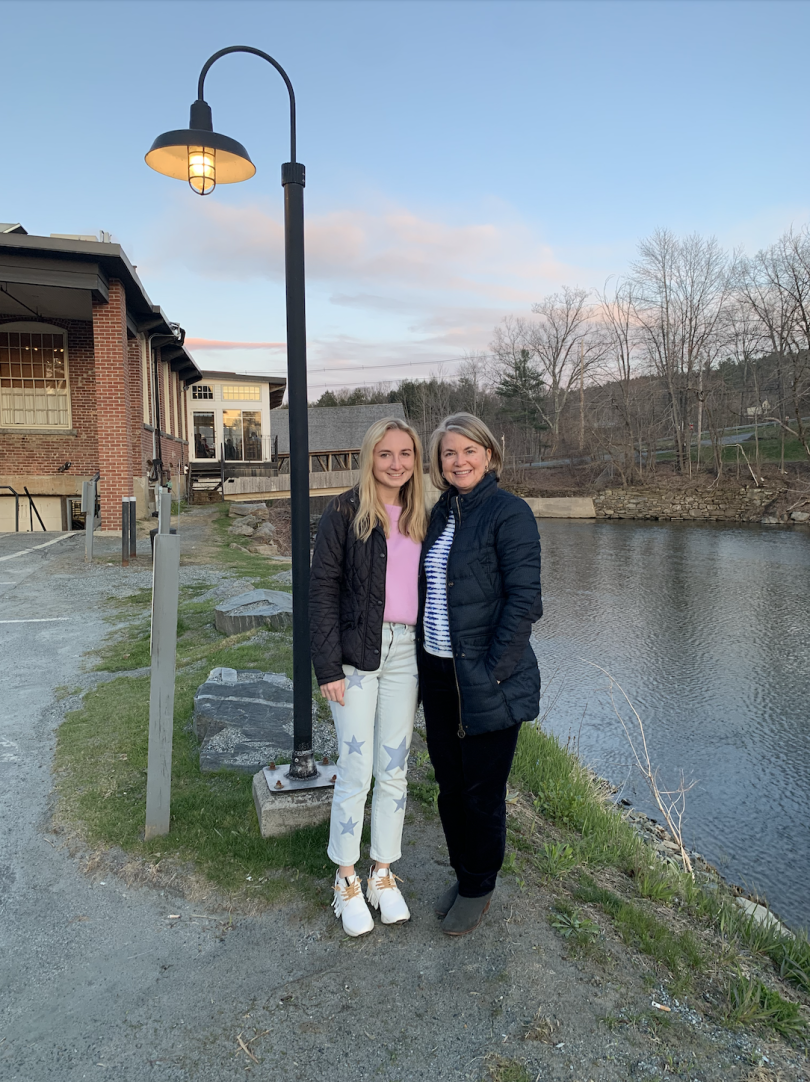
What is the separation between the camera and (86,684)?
5.97 m

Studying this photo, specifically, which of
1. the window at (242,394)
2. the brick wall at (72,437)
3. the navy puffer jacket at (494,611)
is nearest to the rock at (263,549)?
the brick wall at (72,437)

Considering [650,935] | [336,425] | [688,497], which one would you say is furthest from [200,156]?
[336,425]

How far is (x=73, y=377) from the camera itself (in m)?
16.6

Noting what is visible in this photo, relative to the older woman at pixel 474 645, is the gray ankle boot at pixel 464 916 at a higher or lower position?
lower

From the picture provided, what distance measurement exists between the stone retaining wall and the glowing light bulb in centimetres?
2843

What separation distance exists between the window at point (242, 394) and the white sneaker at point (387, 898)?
3772 cm

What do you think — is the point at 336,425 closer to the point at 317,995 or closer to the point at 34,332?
the point at 34,332

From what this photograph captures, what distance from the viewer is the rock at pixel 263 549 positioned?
52.1 ft

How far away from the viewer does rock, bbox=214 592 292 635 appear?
745 cm

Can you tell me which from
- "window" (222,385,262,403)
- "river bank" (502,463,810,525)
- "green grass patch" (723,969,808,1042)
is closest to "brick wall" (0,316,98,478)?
"green grass patch" (723,969,808,1042)

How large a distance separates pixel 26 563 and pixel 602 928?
1100 cm

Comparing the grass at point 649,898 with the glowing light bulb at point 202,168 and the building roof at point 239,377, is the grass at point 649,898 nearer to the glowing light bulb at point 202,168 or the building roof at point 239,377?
the glowing light bulb at point 202,168

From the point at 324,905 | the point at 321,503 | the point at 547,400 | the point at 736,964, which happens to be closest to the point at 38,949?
the point at 324,905

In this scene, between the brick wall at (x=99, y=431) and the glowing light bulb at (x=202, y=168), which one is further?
the brick wall at (x=99, y=431)
